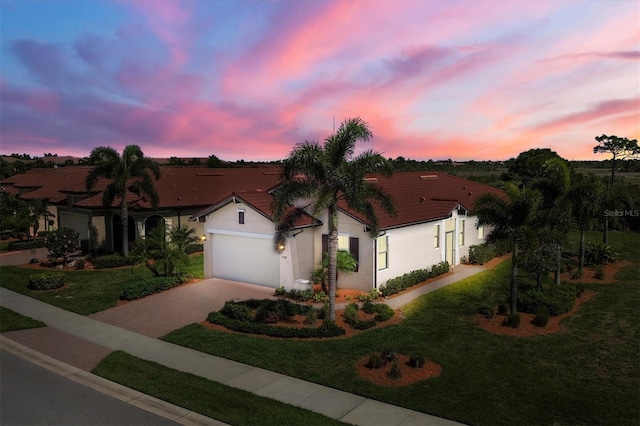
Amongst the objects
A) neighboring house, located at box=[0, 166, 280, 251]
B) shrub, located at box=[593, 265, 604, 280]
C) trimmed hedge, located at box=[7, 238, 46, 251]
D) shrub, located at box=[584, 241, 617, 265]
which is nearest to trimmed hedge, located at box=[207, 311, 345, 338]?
shrub, located at box=[593, 265, 604, 280]

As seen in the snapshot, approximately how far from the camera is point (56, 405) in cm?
1073

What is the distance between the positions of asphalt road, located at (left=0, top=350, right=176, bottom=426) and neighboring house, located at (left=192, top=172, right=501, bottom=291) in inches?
406

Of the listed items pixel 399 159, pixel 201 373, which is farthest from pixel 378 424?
pixel 399 159

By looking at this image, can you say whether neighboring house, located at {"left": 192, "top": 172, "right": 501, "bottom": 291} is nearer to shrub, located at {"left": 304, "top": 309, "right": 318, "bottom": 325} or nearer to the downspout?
the downspout

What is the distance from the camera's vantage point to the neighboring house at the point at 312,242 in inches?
820

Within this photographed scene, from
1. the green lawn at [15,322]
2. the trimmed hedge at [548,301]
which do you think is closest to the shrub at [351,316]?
the trimmed hedge at [548,301]

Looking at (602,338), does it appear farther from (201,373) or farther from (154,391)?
(154,391)

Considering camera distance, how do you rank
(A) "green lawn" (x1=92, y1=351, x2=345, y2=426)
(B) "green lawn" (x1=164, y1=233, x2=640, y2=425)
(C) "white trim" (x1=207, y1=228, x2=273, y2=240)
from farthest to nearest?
1. (C) "white trim" (x1=207, y1=228, x2=273, y2=240)
2. (B) "green lawn" (x1=164, y1=233, x2=640, y2=425)
3. (A) "green lawn" (x1=92, y1=351, x2=345, y2=426)

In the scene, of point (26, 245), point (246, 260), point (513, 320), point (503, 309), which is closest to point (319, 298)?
point (246, 260)

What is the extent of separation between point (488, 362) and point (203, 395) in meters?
8.00

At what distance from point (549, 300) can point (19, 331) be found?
20.3m

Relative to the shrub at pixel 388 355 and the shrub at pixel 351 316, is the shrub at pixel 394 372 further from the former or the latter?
the shrub at pixel 351 316

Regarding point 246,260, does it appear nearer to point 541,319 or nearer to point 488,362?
point 488,362

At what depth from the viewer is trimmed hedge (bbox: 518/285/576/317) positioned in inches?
675
